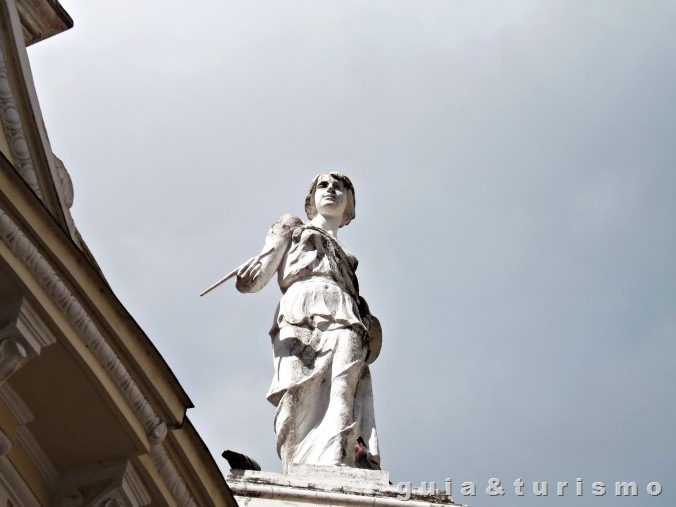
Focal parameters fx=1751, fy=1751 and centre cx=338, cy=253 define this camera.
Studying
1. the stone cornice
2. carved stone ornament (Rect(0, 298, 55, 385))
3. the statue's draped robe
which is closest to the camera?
carved stone ornament (Rect(0, 298, 55, 385))

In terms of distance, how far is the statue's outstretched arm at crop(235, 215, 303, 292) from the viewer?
42.2 feet

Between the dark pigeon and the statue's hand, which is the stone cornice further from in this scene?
the dark pigeon

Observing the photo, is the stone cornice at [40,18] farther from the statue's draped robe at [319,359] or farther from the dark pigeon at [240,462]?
the dark pigeon at [240,462]

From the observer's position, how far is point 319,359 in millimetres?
12055

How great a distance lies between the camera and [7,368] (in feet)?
27.1

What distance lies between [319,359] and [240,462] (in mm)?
1254

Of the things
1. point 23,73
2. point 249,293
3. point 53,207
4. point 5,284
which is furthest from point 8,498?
point 249,293

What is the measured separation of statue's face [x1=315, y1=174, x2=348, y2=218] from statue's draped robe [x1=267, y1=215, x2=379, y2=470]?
485 mm

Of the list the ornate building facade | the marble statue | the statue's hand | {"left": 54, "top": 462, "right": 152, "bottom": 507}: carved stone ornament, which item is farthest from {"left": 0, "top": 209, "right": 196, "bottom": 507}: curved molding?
the statue's hand

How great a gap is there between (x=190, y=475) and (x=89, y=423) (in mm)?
680

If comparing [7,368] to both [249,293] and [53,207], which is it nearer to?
[53,207]

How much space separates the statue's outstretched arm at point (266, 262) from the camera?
12859mm

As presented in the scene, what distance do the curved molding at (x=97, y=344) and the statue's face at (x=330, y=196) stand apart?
477 centimetres

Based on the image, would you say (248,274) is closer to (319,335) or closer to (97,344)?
(319,335)
